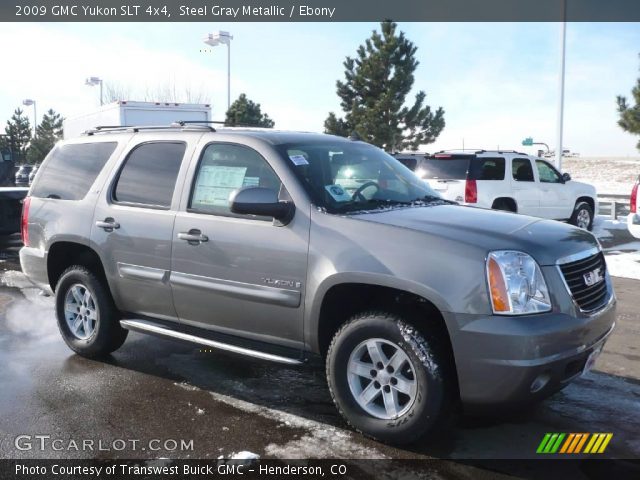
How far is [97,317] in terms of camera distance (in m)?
5.23

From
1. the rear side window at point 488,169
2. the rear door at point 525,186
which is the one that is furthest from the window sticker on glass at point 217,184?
the rear door at point 525,186

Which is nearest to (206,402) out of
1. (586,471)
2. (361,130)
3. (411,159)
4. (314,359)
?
(314,359)

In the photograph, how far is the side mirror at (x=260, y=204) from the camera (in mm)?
3943

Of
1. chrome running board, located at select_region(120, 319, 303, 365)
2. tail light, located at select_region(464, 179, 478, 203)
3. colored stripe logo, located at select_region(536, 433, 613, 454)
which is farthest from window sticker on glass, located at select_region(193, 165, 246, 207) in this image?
tail light, located at select_region(464, 179, 478, 203)

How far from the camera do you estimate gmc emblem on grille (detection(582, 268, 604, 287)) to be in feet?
12.4

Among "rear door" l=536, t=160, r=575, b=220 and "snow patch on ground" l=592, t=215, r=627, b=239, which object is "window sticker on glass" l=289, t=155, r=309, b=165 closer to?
"rear door" l=536, t=160, r=575, b=220

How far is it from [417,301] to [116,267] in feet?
8.12

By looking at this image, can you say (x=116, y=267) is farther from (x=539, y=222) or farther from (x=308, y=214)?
(x=539, y=222)

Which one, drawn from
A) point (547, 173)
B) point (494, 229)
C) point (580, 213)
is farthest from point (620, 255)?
point (494, 229)

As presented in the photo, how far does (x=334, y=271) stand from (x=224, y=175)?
125 centimetres

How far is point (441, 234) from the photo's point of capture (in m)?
3.61

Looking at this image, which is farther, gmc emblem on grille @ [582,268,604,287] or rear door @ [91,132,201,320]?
rear door @ [91,132,201,320]

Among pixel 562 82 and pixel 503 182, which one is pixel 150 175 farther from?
pixel 562 82

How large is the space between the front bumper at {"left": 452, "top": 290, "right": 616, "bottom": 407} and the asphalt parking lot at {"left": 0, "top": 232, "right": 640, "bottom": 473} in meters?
0.48
